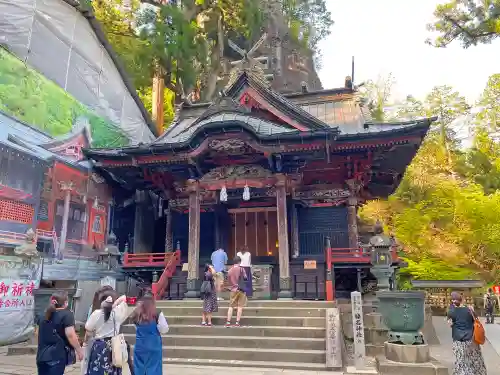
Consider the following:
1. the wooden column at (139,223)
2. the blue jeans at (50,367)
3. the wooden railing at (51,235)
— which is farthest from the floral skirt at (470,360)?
the wooden column at (139,223)

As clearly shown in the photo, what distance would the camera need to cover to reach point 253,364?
7.49 m

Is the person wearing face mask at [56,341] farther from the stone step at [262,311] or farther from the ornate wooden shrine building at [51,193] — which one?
the ornate wooden shrine building at [51,193]

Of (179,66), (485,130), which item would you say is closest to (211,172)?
(179,66)

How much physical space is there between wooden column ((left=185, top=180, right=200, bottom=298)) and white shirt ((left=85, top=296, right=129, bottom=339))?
7.10 meters

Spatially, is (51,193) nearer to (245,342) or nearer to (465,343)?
(245,342)

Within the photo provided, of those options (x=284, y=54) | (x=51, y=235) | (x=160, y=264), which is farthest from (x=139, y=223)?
(x=284, y=54)

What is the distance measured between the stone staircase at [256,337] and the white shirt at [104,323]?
145 inches

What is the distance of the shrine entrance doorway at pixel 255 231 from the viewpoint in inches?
558

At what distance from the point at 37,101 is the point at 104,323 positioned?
365 inches

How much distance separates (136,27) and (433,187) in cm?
2158

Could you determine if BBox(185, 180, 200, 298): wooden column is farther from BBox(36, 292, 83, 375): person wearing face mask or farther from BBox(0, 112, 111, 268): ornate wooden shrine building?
BBox(36, 292, 83, 375): person wearing face mask

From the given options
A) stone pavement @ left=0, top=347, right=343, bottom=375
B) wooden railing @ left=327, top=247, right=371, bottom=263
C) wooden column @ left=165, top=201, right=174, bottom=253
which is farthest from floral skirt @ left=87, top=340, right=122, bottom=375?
wooden column @ left=165, top=201, right=174, bottom=253

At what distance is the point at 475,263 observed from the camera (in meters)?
22.6

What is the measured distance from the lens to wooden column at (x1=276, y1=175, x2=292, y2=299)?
36.3 ft
